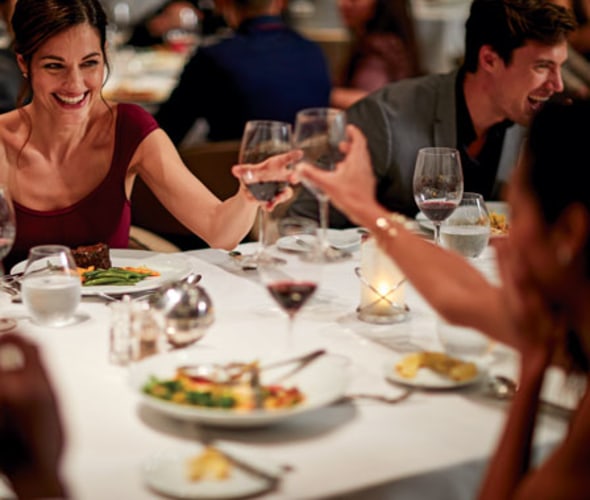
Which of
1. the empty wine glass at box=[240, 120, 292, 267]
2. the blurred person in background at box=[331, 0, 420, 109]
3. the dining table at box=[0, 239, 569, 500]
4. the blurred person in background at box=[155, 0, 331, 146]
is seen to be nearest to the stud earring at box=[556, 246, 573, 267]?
the dining table at box=[0, 239, 569, 500]

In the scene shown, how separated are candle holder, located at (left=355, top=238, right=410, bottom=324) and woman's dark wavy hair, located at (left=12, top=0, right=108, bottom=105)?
3.55ft

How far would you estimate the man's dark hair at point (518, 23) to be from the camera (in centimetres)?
305

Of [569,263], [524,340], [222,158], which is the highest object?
[569,263]

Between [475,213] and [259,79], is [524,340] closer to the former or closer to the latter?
[475,213]

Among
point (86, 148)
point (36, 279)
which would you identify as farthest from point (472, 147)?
point (36, 279)

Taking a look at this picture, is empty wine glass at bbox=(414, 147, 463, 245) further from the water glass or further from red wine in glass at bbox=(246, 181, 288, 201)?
the water glass

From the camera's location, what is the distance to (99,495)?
1306 mm

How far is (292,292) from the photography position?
1.70 metres

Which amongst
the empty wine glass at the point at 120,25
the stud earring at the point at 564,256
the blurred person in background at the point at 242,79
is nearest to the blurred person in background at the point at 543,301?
the stud earring at the point at 564,256

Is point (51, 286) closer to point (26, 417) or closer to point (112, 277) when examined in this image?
point (112, 277)

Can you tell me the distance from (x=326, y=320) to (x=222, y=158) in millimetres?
1723

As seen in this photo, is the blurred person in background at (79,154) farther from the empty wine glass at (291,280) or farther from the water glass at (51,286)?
the empty wine glass at (291,280)

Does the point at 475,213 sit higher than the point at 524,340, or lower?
lower

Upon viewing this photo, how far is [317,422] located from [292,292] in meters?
0.26
